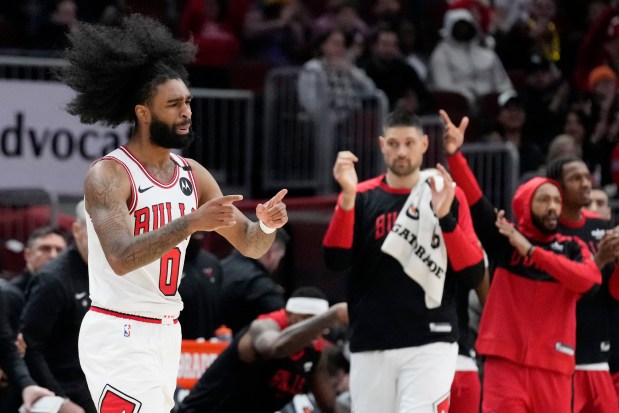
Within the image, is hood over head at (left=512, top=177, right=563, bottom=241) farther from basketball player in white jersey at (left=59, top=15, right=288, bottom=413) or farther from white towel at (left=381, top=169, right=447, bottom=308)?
basketball player in white jersey at (left=59, top=15, right=288, bottom=413)

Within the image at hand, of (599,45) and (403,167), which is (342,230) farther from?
(599,45)

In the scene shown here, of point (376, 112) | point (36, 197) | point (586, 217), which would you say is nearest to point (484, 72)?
point (376, 112)

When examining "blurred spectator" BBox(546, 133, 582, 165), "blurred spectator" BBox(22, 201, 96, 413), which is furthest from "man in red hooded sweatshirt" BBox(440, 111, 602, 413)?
"blurred spectator" BBox(546, 133, 582, 165)

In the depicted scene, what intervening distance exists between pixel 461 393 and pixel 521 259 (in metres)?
0.94

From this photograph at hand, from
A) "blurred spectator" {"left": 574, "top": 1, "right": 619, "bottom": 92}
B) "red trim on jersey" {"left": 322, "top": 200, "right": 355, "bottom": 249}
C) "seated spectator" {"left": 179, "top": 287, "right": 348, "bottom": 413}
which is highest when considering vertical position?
"blurred spectator" {"left": 574, "top": 1, "right": 619, "bottom": 92}

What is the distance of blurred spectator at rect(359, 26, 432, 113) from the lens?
15055 millimetres

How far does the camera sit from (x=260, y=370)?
30.2 feet

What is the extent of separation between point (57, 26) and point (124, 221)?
29.4 feet

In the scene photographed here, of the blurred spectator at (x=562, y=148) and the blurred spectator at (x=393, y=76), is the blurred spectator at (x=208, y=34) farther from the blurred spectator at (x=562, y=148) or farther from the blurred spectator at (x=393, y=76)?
the blurred spectator at (x=562, y=148)

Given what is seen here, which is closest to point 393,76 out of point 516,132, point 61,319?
point 516,132

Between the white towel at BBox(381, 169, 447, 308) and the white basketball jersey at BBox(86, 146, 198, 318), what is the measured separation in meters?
2.23

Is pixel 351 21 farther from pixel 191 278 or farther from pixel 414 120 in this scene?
pixel 414 120

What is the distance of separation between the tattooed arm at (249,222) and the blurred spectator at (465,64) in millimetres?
9564

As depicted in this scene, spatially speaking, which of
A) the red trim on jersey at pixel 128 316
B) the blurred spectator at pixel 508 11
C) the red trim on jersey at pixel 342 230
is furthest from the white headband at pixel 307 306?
the blurred spectator at pixel 508 11
